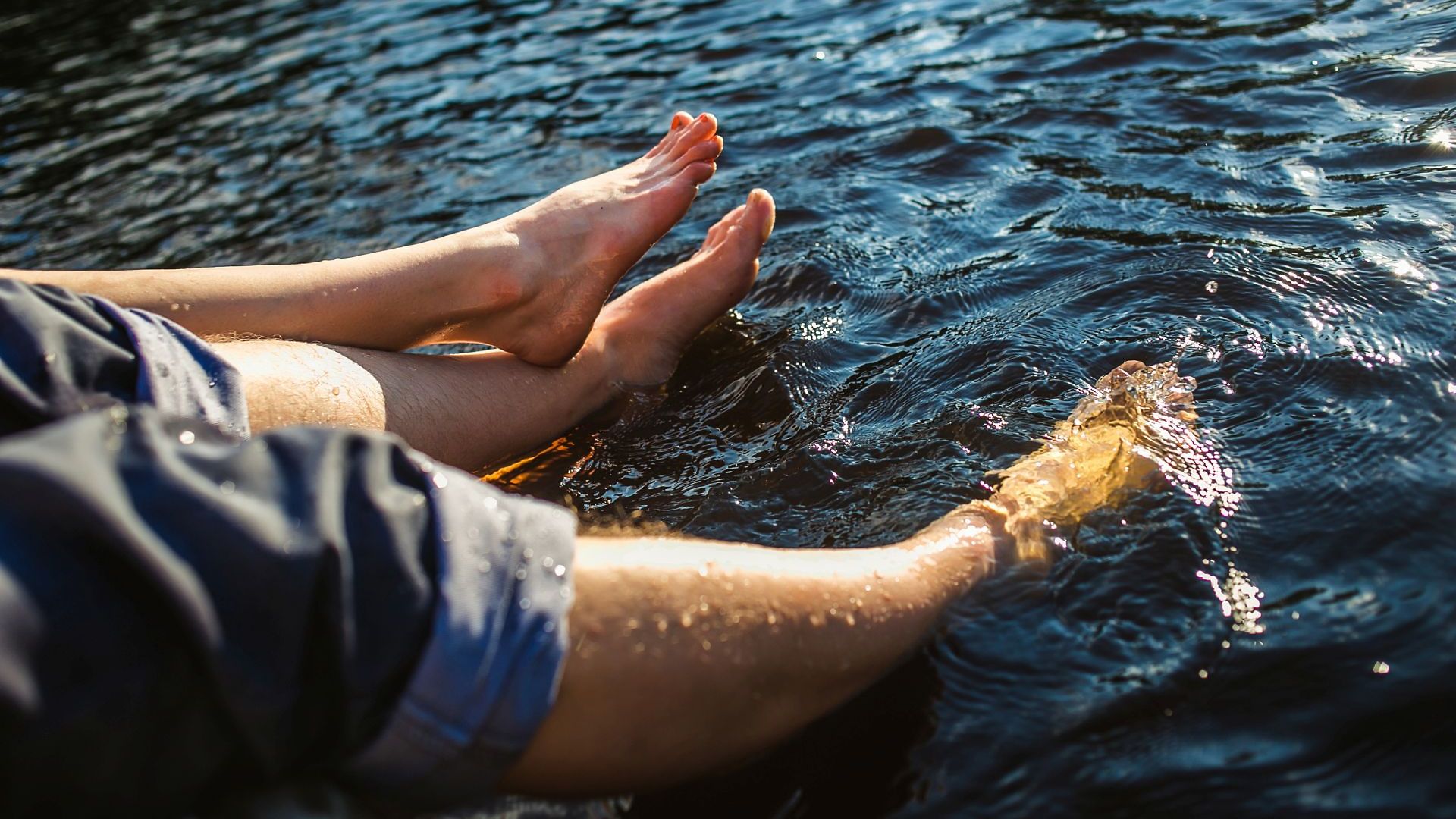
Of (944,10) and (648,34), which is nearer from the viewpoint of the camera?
(944,10)

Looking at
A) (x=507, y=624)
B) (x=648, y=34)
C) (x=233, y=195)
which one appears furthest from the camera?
(x=648, y=34)

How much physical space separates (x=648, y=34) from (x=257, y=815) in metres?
5.82

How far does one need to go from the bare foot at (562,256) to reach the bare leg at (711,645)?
122cm

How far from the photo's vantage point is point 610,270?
281cm

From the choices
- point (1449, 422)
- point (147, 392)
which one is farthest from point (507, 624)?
point (1449, 422)

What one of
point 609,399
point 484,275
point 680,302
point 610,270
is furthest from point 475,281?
point 680,302

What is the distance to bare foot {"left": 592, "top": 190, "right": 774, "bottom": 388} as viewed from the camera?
302 cm

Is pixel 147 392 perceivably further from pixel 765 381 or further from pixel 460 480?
pixel 765 381

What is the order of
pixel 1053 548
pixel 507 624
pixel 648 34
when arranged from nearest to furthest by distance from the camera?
1. pixel 507 624
2. pixel 1053 548
3. pixel 648 34

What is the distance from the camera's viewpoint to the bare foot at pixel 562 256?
2619 mm

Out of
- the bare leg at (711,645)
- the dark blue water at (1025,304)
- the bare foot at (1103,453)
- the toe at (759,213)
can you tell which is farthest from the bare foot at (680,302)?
the bare leg at (711,645)

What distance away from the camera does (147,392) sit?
1.61 m

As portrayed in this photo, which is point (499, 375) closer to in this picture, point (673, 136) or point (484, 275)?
point (484, 275)

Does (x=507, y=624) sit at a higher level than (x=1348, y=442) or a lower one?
higher
